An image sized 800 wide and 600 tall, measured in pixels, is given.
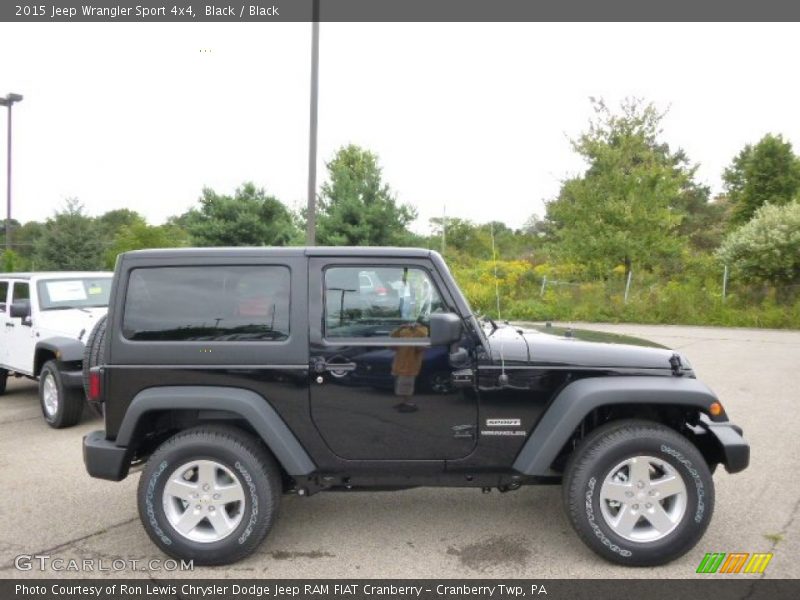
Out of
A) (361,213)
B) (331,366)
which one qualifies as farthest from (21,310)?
(361,213)

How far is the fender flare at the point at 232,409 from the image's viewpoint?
3570 mm

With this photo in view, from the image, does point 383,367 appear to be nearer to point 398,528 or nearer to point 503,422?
point 503,422

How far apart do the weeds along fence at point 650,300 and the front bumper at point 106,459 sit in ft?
41.8

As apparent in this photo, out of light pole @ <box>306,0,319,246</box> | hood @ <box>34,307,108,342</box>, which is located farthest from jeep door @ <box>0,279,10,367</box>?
light pole @ <box>306,0,319,246</box>

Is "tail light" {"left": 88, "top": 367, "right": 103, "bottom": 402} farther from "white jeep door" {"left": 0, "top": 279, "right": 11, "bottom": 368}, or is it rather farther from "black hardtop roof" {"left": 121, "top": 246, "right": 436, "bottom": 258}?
"white jeep door" {"left": 0, "top": 279, "right": 11, "bottom": 368}

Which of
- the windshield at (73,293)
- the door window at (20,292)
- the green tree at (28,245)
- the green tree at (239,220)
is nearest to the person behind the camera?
the windshield at (73,293)

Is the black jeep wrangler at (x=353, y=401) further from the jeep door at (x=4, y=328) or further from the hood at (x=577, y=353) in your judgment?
the jeep door at (x=4, y=328)

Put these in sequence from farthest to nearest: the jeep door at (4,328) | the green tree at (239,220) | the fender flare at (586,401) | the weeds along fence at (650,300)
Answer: the green tree at (239,220), the weeds along fence at (650,300), the jeep door at (4,328), the fender flare at (586,401)

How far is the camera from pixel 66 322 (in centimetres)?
725

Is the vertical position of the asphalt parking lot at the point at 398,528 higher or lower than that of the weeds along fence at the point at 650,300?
lower

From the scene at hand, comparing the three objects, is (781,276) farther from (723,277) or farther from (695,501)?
(695,501)

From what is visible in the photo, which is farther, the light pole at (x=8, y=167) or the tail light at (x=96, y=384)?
the light pole at (x=8, y=167)

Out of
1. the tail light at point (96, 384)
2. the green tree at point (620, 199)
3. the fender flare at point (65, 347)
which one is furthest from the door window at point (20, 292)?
the green tree at point (620, 199)

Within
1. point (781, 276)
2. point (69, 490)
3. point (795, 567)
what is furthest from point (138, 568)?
point (781, 276)
